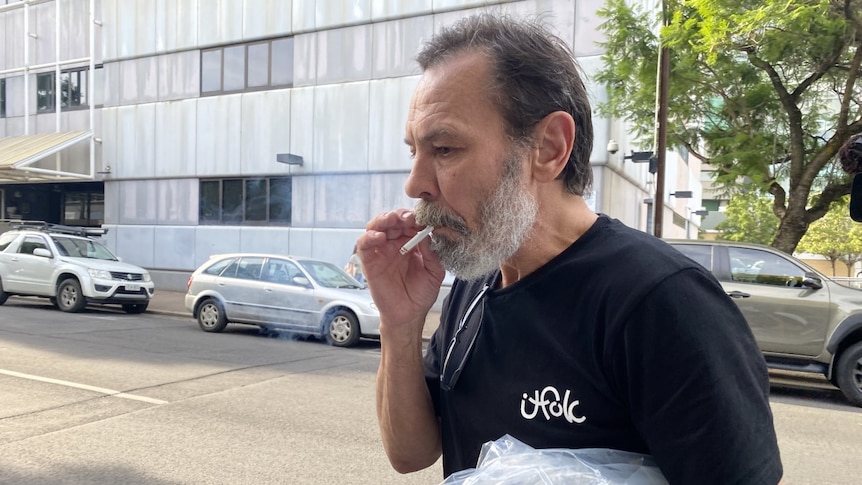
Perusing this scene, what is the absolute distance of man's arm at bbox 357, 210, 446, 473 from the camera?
1523mm

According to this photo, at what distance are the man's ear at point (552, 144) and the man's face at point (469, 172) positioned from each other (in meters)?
0.04

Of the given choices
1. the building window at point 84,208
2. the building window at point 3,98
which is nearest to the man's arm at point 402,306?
the building window at point 84,208

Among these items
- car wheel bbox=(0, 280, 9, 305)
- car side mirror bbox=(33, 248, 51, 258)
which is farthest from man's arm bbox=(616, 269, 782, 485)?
car wheel bbox=(0, 280, 9, 305)

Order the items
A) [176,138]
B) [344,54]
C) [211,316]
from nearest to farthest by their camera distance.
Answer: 1. [211,316]
2. [344,54]
3. [176,138]

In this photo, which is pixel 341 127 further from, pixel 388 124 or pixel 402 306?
pixel 402 306

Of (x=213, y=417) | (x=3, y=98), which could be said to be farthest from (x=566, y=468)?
(x=3, y=98)

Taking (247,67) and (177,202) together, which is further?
(177,202)

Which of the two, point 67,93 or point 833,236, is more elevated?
point 67,93

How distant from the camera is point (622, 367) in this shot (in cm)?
108

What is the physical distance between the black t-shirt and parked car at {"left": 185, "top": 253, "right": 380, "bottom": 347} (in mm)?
8252

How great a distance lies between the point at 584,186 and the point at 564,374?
461mm

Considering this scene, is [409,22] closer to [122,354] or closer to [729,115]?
[729,115]

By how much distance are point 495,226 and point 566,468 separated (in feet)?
1.63

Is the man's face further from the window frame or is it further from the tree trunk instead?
the window frame
